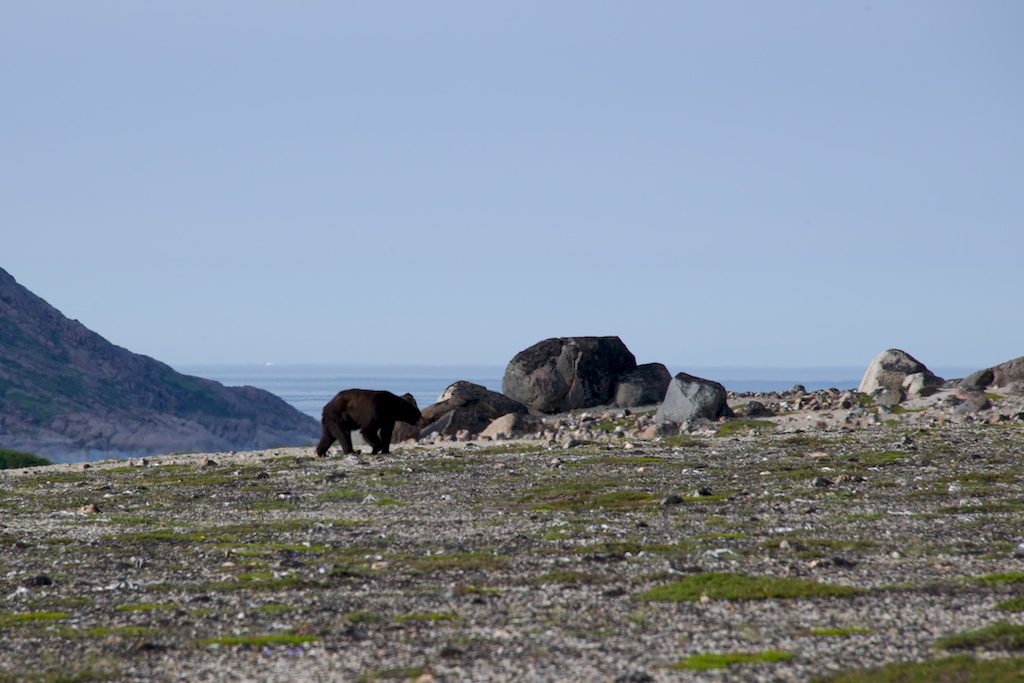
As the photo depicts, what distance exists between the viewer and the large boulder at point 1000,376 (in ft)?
188

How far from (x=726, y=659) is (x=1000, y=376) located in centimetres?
5017

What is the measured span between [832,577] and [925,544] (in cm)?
360

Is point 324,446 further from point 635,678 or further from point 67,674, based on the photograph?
point 635,678

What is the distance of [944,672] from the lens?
11938 mm

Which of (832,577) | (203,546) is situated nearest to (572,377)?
(203,546)

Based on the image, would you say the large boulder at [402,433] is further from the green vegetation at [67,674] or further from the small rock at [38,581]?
the green vegetation at [67,674]

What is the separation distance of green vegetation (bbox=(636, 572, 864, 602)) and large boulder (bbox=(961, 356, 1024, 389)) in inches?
1736

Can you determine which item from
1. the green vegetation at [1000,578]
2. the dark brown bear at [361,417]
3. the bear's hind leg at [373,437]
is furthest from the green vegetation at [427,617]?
the bear's hind leg at [373,437]

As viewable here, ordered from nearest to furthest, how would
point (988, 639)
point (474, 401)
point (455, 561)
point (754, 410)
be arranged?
1. point (988, 639)
2. point (455, 561)
3. point (754, 410)
4. point (474, 401)

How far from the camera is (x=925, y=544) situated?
20.2 m

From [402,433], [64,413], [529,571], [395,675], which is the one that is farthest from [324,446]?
[64,413]

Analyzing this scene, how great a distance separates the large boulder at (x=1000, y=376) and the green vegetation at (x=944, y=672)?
157 ft

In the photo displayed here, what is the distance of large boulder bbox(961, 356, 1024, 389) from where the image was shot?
188 ft

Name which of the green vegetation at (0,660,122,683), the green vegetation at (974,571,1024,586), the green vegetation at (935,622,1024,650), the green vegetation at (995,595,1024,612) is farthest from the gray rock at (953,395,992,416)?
the green vegetation at (0,660,122,683)
